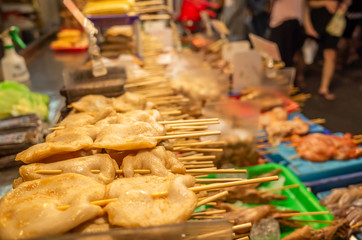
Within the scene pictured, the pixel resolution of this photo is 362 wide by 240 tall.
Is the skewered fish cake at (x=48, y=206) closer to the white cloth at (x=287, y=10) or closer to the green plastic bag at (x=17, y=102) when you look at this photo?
the green plastic bag at (x=17, y=102)

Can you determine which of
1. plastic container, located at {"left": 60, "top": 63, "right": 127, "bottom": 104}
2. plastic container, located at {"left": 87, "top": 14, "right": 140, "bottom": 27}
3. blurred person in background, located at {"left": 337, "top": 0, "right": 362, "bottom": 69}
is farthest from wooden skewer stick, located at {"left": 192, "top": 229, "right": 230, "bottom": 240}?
blurred person in background, located at {"left": 337, "top": 0, "right": 362, "bottom": 69}

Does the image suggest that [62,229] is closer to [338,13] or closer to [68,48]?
[68,48]

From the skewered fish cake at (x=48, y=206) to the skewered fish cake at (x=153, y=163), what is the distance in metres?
0.25

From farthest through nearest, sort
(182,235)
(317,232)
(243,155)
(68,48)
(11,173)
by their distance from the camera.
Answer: (68,48), (243,155), (317,232), (11,173), (182,235)

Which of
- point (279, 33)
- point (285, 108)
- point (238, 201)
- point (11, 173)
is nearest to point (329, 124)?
point (285, 108)

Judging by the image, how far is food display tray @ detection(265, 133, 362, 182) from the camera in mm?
Result: 3469

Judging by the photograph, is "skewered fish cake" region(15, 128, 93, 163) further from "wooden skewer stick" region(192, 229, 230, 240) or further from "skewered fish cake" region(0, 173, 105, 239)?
"wooden skewer stick" region(192, 229, 230, 240)

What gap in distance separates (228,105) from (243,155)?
648 millimetres

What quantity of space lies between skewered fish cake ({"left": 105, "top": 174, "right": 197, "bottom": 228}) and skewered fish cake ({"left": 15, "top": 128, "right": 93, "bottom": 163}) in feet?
1.31

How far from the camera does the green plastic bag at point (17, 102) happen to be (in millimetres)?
2733

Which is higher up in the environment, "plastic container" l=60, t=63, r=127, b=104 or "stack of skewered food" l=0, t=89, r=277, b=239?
"plastic container" l=60, t=63, r=127, b=104

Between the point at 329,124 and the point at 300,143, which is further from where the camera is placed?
the point at 329,124

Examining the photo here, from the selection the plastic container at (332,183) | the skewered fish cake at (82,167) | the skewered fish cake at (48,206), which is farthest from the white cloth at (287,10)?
the skewered fish cake at (48,206)

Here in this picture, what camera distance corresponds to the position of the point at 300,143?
4.00 metres
